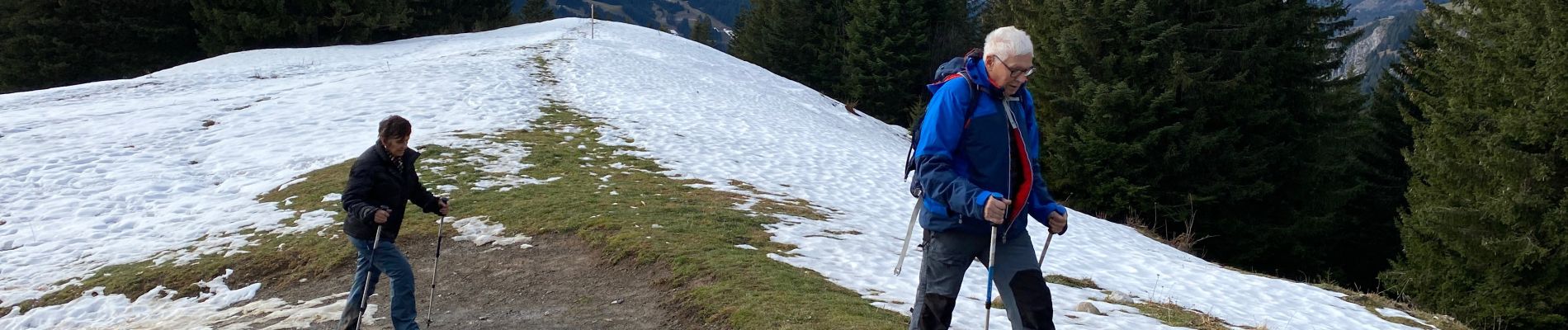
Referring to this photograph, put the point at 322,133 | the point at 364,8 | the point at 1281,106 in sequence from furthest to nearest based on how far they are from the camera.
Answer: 1. the point at 364,8
2. the point at 1281,106
3. the point at 322,133

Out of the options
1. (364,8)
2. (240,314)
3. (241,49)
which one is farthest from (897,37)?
(240,314)

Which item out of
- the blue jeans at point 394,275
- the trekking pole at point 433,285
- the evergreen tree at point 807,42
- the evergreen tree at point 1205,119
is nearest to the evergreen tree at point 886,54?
the evergreen tree at point 807,42

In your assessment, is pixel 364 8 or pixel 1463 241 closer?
pixel 1463 241

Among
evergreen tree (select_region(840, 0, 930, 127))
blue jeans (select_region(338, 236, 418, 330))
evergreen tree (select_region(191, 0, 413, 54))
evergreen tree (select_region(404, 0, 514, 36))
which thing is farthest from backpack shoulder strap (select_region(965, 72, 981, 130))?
evergreen tree (select_region(840, 0, 930, 127))

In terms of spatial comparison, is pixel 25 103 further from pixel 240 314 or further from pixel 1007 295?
pixel 1007 295

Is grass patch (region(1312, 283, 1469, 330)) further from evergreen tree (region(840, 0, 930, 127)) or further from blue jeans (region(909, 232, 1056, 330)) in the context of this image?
evergreen tree (region(840, 0, 930, 127))

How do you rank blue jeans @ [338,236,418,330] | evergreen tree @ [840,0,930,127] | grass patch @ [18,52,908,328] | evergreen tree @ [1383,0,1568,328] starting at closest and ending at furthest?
blue jeans @ [338,236,418,330]
grass patch @ [18,52,908,328]
evergreen tree @ [1383,0,1568,328]
evergreen tree @ [840,0,930,127]

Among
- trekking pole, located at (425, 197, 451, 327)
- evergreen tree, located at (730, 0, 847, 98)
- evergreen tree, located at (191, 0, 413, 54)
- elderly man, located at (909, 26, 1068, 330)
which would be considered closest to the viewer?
elderly man, located at (909, 26, 1068, 330)

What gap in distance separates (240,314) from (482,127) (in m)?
10.0

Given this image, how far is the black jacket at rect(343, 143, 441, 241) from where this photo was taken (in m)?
6.07

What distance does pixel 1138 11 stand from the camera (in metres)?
Answer: 20.6

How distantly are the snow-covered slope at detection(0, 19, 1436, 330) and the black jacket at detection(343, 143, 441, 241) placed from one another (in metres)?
3.37

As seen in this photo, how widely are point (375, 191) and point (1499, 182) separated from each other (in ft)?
57.9

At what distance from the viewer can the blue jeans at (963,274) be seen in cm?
405
